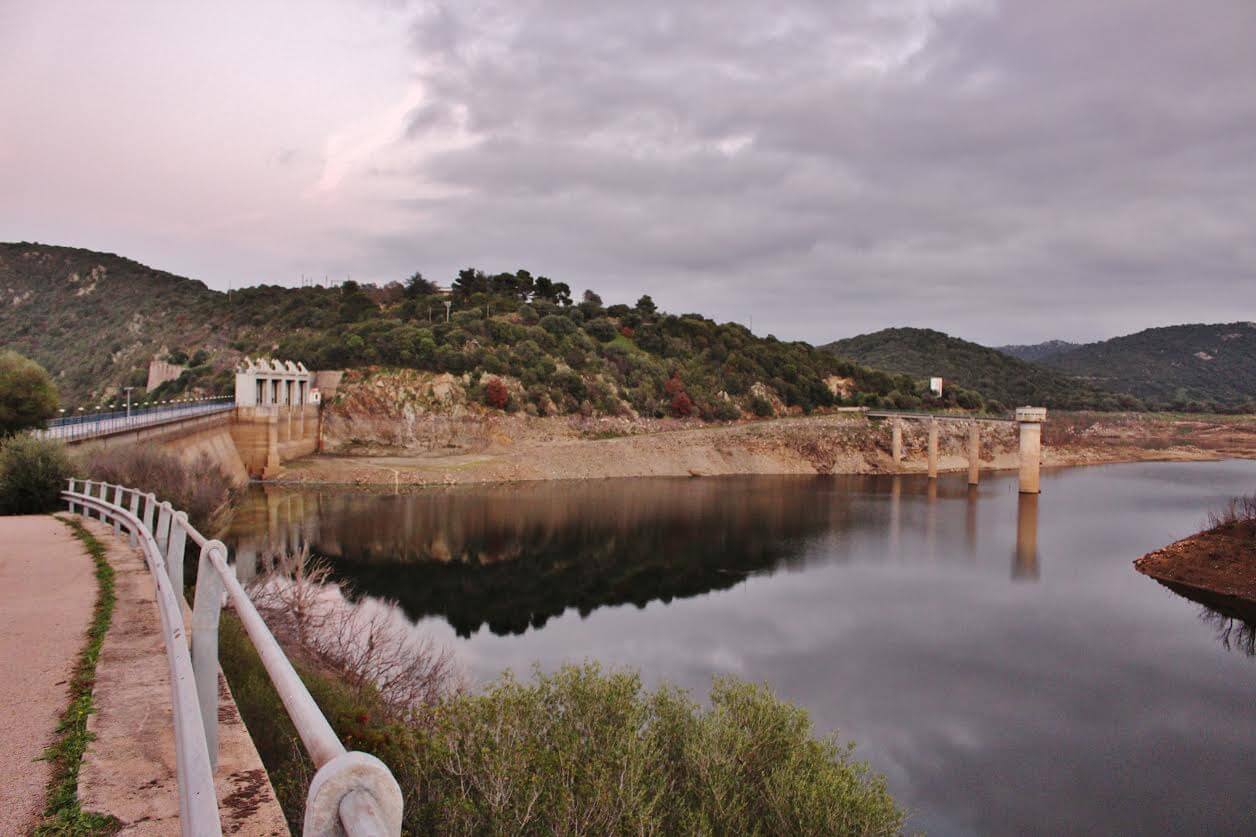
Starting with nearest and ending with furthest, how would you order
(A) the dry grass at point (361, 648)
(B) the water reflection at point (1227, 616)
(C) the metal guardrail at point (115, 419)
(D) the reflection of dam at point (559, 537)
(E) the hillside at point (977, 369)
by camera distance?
(A) the dry grass at point (361, 648) < (B) the water reflection at point (1227, 616) < (D) the reflection of dam at point (559, 537) < (C) the metal guardrail at point (115, 419) < (E) the hillside at point (977, 369)

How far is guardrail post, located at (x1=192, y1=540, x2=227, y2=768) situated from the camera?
158 inches

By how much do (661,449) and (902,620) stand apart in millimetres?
43774

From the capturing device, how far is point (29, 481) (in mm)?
19578

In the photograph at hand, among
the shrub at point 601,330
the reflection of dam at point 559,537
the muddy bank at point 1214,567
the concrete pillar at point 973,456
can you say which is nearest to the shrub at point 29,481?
the reflection of dam at point 559,537

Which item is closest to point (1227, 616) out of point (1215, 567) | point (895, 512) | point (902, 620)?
point (1215, 567)

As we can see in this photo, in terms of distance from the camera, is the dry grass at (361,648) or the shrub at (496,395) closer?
the dry grass at (361,648)

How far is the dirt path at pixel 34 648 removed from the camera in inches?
169

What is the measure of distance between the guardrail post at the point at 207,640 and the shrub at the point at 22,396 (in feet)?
117

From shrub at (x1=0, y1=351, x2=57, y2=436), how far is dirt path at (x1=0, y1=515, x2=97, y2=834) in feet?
81.8

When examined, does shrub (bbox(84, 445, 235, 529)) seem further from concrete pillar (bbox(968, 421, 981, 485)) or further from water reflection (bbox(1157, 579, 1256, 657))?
concrete pillar (bbox(968, 421, 981, 485))

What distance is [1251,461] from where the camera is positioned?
86.2 metres

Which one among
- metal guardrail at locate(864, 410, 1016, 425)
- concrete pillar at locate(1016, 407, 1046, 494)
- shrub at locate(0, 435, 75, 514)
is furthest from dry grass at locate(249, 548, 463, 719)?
metal guardrail at locate(864, 410, 1016, 425)

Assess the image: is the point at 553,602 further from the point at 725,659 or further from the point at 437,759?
the point at 437,759

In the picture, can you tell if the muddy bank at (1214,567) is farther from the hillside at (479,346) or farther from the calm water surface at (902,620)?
the hillside at (479,346)
